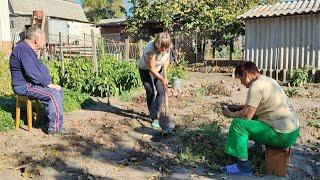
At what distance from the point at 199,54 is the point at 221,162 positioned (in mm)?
14703

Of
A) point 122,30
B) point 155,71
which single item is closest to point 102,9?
point 122,30

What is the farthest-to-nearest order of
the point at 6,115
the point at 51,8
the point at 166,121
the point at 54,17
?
the point at 51,8
the point at 54,17
the point at 6,115
the point at 166,121

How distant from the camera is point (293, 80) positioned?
1208 cm

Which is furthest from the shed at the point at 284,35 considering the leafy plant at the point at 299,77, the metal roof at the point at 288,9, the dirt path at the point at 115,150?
the dirt path at the point at 115,150

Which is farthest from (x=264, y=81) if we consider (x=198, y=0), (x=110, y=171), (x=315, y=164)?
(x=198, y=0)

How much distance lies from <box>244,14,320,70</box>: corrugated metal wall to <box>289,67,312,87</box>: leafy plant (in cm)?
47

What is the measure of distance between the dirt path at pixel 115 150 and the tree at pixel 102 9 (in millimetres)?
46920

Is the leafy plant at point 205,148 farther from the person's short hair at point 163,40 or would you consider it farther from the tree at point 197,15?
the tree at point 197,15

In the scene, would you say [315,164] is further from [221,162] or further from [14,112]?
[14,112]

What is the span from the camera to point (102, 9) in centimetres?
5347

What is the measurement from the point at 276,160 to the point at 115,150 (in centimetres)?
223

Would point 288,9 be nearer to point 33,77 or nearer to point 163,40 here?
point 163,40

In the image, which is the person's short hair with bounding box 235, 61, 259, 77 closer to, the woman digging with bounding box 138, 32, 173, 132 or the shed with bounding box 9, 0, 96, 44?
the woman digging with bounding box 138, 32, 173, 132

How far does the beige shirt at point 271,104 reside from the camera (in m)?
4.30
